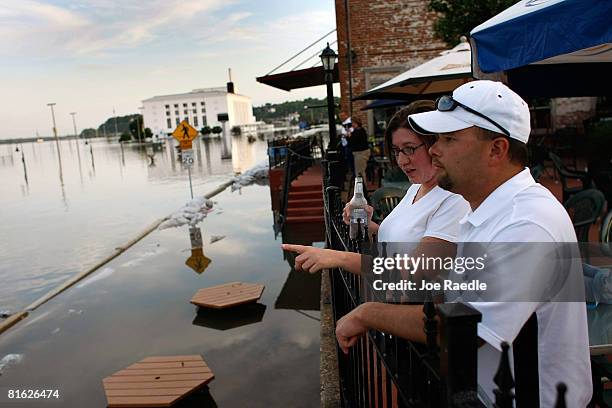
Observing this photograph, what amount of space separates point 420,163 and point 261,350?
4.12 m

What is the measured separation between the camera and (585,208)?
435 cm


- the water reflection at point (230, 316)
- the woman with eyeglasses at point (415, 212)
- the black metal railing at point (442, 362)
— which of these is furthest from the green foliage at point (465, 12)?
the black metal railing at point (442, 362)

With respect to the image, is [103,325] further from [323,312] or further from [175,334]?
[323,312]

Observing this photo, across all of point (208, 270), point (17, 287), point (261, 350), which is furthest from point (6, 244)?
point (261, 350)

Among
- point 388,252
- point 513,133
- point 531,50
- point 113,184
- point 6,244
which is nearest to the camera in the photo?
point 513,133

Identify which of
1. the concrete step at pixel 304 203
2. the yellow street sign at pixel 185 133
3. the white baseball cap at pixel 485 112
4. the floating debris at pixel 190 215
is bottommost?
the floating debris at pixel 190 215

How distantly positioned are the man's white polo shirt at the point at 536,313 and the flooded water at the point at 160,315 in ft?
11.3

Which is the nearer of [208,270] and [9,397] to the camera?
[9,397]

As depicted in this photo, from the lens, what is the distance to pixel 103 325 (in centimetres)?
689

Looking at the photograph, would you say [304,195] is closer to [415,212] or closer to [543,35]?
[543,35]

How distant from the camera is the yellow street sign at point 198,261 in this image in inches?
367

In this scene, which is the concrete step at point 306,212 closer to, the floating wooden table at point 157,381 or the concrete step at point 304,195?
the concrete step at point 304,195

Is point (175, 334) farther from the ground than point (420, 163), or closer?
closer

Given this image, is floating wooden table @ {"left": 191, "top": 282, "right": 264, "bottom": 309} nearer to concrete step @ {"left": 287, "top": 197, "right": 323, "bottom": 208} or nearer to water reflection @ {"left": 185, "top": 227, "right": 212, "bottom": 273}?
water reflection @ {"left": 185, "top": 227, "right": 212, "bottom": 273}
